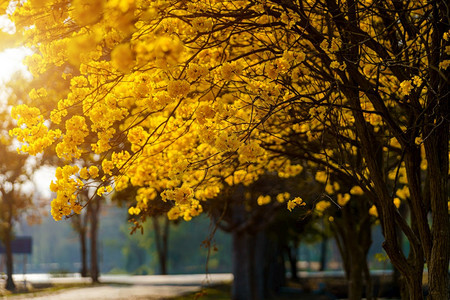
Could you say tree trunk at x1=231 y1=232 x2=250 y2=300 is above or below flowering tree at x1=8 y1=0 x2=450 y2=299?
below

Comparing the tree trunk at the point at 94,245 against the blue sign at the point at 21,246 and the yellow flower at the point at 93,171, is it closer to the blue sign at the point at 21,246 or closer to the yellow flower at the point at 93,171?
the blue sign at the point at 21,246

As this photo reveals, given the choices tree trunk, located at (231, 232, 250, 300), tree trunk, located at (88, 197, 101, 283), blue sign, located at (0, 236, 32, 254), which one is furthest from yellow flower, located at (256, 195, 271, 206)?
blue sign, located at (0, 236, 32, 254)

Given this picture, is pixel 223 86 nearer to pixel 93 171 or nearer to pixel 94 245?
pixel 93 171

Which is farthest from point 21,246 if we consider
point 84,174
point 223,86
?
point 223,86

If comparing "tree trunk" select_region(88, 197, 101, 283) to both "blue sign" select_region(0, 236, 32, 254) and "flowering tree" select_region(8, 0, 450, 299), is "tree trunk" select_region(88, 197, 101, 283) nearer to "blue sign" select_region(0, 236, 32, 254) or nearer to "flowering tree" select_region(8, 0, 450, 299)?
"blue sign" select_region(0, 236, 32, 254)

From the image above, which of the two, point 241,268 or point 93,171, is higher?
point 93,171

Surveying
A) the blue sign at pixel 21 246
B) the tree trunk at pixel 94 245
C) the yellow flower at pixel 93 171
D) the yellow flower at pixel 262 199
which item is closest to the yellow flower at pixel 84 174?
the yellow flower at pixel 93 171

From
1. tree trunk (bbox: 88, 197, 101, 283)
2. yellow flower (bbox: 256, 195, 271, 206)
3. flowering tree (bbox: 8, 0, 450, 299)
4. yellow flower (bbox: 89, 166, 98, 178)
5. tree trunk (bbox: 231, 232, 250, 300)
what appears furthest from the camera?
tree trunk (bbox: 88, 197, 101, 283)

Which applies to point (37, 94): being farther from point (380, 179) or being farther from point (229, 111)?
point (380, 179)

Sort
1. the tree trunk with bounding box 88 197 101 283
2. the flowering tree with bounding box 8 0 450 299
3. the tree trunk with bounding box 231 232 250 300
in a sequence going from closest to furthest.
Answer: the flowering tree with bounding box 8 0 450 299 < the tree trunk with bounding box 231 232 250 300 < the tree trunk with bounding box 88 197 101 283

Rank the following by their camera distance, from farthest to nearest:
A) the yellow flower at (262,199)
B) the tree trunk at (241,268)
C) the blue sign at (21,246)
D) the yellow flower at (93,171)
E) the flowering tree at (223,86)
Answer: the blue sign at (21,246)
the tree trunk at (241,268)
the yellow flower at (262,199)
the yellow flower at (93,171)
the flowering tree at (223,86)

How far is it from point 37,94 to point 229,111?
192 cm

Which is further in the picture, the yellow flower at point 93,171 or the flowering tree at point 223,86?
the yellow flower at point 93,171

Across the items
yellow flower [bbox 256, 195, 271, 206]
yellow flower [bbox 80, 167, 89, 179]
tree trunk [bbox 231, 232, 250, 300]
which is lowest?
tree trunk [bbox 231, 232, 250, 300]
